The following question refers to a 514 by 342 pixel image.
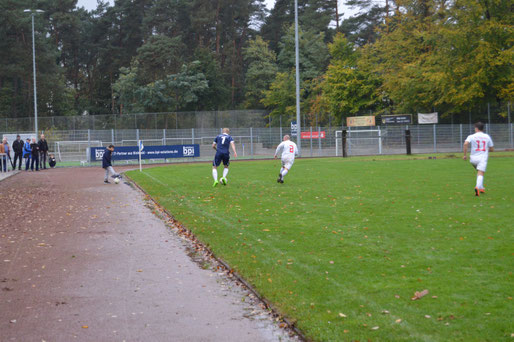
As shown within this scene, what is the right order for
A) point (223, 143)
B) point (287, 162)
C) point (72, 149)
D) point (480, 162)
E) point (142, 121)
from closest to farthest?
point (480, 162), point (223, 143), point (287, 162), point (72, 149), point (142, 121)

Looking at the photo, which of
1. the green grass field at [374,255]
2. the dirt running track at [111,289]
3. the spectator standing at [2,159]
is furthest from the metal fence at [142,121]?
the dirt running track at [111,289]

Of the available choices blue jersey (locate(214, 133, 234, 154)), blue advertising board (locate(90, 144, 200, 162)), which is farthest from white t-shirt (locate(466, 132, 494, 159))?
blue advertising board (locate(90, 144, 200, 162))

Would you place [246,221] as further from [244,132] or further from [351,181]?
[244,132]

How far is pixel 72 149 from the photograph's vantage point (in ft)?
132

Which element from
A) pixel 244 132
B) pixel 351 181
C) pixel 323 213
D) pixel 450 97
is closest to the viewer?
pixel 323 213

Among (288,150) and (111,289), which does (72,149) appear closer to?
(288,150)

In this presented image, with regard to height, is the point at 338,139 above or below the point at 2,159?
above

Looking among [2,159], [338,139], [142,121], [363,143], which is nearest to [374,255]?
[2,159]

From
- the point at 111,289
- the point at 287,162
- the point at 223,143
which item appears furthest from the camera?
the point at 287,162

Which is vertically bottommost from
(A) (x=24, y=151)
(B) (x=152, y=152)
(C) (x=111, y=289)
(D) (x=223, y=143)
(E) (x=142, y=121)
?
(C) (x=111, y=289)

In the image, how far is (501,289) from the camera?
5363mm

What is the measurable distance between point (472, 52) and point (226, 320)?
125 feet

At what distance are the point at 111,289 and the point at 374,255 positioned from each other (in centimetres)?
325

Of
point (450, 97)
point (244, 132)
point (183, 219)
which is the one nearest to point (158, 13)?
point (244, 132)
